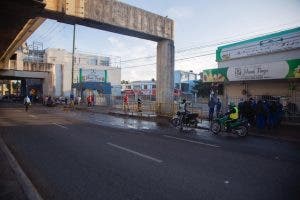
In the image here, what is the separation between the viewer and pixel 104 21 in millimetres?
20938

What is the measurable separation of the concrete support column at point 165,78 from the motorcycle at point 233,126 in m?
10.4

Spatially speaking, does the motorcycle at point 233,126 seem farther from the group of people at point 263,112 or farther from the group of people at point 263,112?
the group of people at point 263,112

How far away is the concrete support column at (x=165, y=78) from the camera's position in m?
27.2

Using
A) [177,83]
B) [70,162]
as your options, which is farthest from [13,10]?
[177,83]

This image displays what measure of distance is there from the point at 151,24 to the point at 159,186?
20466 mm

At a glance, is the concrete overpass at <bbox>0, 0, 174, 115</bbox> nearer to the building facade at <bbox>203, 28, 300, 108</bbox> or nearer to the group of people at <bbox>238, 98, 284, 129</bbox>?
the building facade at <bbox>203, 28, 300, 108</bbox>

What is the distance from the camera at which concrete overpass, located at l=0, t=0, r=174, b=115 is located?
39.0ft

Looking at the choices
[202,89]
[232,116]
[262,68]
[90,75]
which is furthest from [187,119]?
[90,75]

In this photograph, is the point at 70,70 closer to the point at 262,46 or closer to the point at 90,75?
the point at 90,75

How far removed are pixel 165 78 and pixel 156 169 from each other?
64.9 ft

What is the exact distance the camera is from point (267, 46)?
25344 millimetres

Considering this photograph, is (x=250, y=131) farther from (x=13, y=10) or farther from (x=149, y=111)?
(x=149, y=111)

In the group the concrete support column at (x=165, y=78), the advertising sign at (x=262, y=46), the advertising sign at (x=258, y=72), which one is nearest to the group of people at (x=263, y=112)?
the advertising sign at (x=258, y=72)

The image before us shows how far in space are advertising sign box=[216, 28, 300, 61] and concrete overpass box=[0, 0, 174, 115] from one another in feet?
17.8
